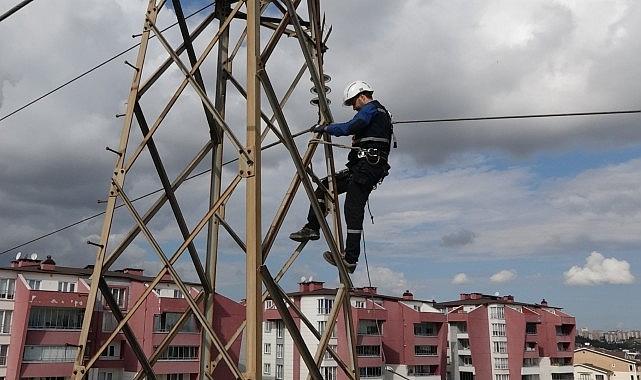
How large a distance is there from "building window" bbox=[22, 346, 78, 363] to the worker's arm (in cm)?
4011

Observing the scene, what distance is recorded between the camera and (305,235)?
26.0 ft

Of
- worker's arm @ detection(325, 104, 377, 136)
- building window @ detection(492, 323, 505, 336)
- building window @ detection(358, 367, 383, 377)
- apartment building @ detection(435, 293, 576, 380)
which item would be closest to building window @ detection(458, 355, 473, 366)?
apartment building @ detection(435, 293, 576, 380)

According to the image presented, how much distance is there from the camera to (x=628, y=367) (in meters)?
88.5

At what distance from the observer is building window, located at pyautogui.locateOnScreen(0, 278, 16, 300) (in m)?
41.6

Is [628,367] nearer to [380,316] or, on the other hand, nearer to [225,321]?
[380,316]

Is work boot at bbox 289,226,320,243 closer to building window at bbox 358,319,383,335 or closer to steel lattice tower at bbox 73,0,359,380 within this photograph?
steel lattice tower at bbox 73,0,359,380

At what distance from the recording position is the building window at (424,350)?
6247 cm

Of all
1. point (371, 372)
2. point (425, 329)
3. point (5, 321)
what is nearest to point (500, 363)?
point (425, 329)

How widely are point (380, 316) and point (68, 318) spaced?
28778 millimetres

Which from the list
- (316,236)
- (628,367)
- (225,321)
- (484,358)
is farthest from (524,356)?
(316,236)

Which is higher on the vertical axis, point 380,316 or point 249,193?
point 380,316

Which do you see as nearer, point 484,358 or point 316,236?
point 316,236

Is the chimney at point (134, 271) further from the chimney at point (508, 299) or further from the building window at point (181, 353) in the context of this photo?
the chimney at point (508, 299)

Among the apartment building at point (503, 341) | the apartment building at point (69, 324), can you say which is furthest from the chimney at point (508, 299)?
the apartment building at point (69, 324)
